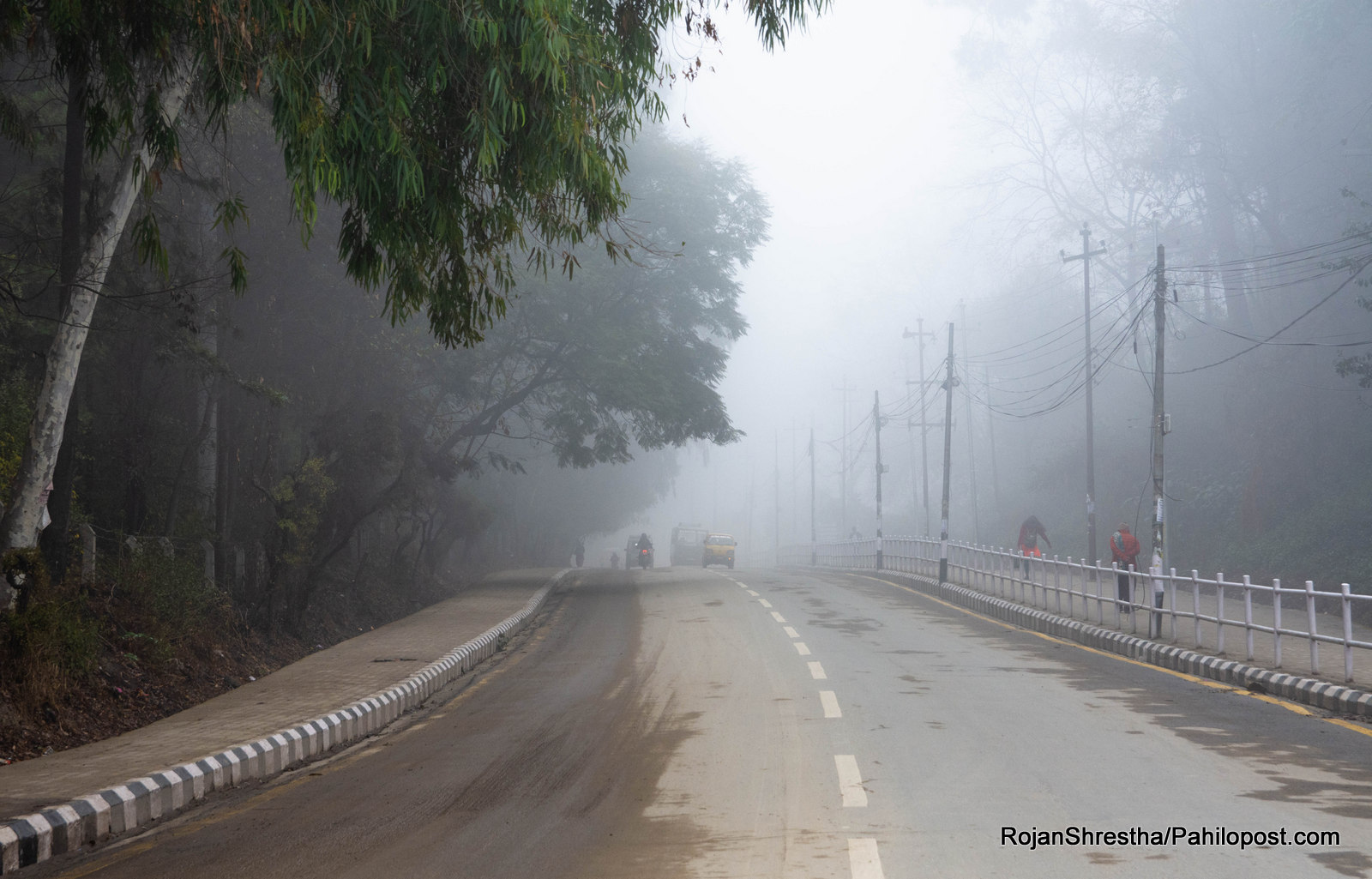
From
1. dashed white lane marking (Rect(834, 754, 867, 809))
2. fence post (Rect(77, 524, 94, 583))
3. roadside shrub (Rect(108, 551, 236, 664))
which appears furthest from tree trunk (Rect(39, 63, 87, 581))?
dashed white lane marking (Rect(834, 754, 867, 809))

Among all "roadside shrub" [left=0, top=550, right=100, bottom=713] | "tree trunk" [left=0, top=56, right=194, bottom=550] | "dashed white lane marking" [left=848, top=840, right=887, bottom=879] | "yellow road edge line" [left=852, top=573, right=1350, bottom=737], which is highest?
"tree trunk" [left=0, top=56, right=194, bottom=550]

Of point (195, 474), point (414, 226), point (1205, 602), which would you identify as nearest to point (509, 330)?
point (195, 474)

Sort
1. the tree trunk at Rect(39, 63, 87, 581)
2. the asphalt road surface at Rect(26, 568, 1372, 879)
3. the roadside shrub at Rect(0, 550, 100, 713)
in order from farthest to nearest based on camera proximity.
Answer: the tree trunk at Rect(39, 63, 87, 581) < the roadside shrub at Rect(0, 550, 100, 713) < the asphalt road surface at Rect(26, 568, 1372, 879)

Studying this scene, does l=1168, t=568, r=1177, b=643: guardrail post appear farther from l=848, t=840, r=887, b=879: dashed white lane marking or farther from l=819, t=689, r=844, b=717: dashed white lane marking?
Result: l=848, t=840, r=887, b=879: dashed white lane marking

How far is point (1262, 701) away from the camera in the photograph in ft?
37.2

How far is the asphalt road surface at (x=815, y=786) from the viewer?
18.6 ft

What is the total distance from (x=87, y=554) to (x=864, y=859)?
10.8 meters

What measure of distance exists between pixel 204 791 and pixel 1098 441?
53618 millimetres

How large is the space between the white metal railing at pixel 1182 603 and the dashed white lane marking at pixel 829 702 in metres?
5.14

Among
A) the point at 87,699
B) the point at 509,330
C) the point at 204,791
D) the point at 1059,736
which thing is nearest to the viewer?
the point at 204,791

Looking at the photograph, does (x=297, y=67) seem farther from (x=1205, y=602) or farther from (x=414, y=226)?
(x=1205, y=602)

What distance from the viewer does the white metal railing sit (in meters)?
13.0

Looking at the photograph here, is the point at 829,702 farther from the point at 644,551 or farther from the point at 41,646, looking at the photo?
the point at 644,551

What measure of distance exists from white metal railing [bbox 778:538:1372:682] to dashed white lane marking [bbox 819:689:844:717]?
16.9 ft
